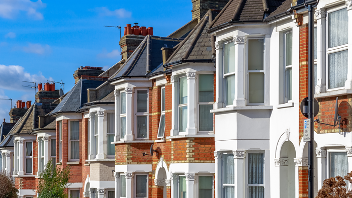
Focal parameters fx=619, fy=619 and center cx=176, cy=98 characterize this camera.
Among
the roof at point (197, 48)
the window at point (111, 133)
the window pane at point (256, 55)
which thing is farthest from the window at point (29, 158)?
the window pane at point (256, 55)

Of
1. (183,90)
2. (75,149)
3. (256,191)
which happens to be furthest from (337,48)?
(75,149)

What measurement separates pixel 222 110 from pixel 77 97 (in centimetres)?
1782

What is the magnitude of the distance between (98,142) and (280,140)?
14.4 m

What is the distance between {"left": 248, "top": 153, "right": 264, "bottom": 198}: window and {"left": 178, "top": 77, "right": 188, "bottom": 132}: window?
14.9ft

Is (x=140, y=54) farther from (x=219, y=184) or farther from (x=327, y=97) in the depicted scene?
(x=327, y=97)

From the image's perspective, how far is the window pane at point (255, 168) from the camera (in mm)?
17250

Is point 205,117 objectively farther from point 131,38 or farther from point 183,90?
point 131,38

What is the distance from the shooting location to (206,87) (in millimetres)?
21094

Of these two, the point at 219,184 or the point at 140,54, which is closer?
the point at 219,184

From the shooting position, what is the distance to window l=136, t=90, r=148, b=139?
989 inches

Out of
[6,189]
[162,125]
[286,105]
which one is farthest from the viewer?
[6,189]

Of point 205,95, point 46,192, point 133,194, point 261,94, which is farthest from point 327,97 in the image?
point 46,192

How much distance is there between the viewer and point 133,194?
25250mm

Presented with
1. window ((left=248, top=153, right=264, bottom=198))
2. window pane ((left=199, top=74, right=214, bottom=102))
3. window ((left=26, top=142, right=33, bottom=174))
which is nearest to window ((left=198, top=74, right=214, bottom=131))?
window pane ((left=199, top=74, right=214, bottom=102))
